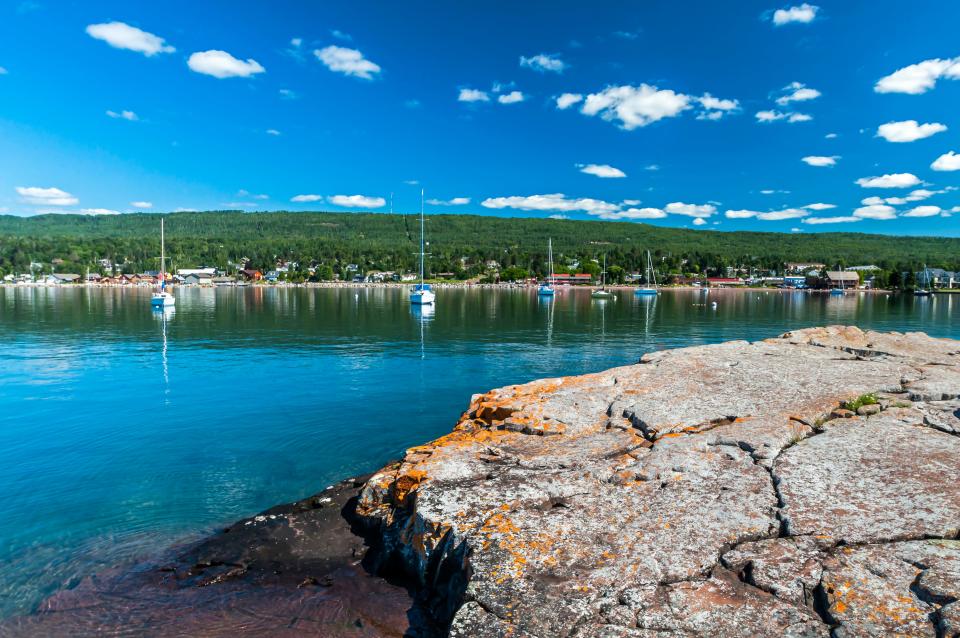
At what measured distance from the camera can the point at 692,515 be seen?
7789 millimetres

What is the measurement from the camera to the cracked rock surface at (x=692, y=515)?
5.84 metres

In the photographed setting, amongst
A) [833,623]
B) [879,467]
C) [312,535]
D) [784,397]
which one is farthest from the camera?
[784,397]

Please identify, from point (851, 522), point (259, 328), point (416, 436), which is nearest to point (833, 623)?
point (851, 522)

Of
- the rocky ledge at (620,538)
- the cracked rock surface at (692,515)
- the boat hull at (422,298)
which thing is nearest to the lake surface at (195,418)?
the rocky ledge at (620,538)

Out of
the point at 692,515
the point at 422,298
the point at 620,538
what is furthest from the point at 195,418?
the point at 422,298

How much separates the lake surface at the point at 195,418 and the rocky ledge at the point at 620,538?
2214 millimetres

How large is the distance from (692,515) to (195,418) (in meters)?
18.9

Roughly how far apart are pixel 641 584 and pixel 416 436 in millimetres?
13051

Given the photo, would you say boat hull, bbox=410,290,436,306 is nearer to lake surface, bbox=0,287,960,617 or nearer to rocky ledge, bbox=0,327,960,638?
lake surface, bbox=0,287,960,617

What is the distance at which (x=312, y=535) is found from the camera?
35.0 ft

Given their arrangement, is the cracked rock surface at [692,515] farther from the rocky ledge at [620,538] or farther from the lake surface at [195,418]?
the lake surface at [195,418]

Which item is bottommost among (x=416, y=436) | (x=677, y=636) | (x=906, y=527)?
(x=416, y=436)

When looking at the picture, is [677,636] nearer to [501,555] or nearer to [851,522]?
[501,555]

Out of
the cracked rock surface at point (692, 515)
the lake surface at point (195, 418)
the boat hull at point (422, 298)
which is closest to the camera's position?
the cracked rock surface at point (692, 515)
